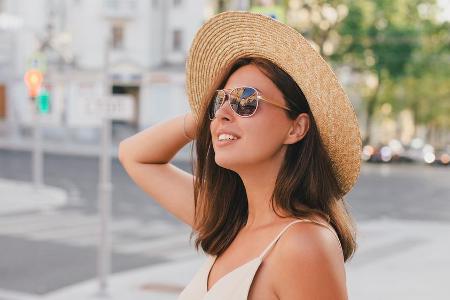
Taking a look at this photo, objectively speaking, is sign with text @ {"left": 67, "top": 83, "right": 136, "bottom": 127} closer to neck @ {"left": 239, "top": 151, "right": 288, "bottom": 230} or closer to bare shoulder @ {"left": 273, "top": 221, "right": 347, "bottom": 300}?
neck @ {"left": 239, "top": 151, "right": 288, "bottom": 230}

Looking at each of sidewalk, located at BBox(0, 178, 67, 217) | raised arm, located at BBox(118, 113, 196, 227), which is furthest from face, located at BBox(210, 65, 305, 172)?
sidewalk, located at BBox(0, 178, 67, 217)

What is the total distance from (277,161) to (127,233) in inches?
504

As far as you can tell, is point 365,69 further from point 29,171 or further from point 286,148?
point 286,148

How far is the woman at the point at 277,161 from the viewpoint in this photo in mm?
1885

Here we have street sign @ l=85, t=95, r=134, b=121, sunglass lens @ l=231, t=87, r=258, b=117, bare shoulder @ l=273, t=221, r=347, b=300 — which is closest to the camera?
bare shoulder @ l=273, t=221, r=347, b=300

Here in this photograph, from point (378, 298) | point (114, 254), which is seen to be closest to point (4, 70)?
point (114, 254)

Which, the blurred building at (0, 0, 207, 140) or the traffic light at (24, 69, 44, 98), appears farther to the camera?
the blurred building at (0, 0, 207, 140)

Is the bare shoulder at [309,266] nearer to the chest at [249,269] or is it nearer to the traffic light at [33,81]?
the chest at [249,269]

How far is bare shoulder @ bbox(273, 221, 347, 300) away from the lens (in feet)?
5.95

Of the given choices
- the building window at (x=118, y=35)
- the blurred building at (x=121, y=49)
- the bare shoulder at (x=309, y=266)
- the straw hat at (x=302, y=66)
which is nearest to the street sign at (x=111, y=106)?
the straw hat at (x=302, y=66)

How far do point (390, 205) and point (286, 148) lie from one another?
20090mm

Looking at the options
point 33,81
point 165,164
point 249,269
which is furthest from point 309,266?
point 33,81

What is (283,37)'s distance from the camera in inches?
83.7

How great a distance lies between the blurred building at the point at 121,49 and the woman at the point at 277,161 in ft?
145
